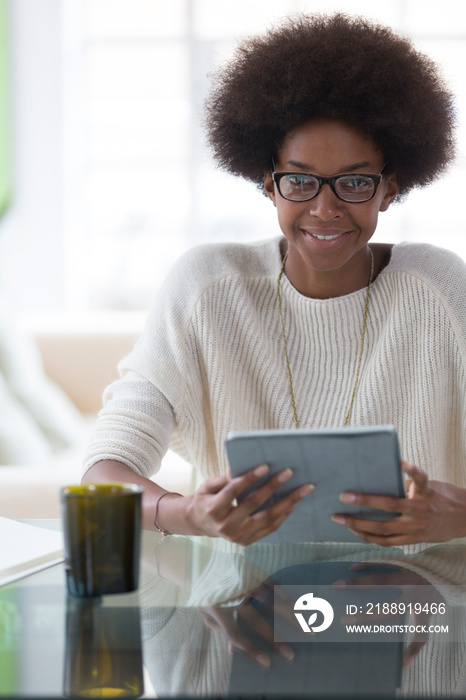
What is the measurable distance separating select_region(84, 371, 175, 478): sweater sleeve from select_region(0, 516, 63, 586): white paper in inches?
9.4

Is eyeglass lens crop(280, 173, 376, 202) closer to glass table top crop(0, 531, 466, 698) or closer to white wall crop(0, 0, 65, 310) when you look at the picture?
glass table top crop(0, 531, 466, 698)

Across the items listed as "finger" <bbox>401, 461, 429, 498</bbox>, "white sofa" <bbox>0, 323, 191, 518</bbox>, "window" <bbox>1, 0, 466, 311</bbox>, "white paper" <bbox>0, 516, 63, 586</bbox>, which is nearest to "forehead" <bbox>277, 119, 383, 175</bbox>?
"finger" <bbox>401, 461, 429, 498</bbox>

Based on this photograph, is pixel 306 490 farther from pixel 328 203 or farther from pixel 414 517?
pixel 328 203

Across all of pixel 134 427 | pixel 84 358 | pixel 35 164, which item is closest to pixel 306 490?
pixel 134 427

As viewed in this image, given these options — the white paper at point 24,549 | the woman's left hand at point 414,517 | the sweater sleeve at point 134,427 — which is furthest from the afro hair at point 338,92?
the white paper at point 24,549

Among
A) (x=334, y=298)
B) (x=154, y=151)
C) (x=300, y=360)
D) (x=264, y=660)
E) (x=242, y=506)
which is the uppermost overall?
(x=154, y=151)

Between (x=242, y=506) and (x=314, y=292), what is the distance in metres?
0.71

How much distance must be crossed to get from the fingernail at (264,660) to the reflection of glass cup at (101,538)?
181 mm

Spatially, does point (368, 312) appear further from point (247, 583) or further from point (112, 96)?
point (112, 96)

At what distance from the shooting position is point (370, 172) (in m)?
1.43

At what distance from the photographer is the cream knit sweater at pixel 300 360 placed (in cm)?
148

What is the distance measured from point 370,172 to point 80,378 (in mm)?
1824

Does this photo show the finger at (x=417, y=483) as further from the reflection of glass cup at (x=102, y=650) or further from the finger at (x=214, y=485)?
the reflection of glass cup at (x=102, y=650)

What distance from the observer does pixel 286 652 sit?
726mm
